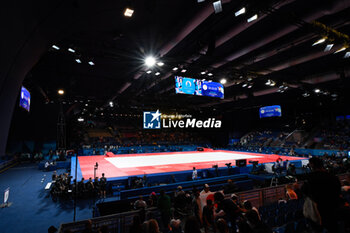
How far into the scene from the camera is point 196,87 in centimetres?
964

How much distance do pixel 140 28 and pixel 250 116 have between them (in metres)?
35.9

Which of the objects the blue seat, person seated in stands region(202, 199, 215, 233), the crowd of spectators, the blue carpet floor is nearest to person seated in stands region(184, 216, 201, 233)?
person seated in stands region(202, 199, 215, 233)

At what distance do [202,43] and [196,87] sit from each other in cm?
232

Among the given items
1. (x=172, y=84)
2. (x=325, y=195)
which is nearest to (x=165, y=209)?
(x=325, y=195)

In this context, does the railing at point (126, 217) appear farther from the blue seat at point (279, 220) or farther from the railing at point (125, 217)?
the blue seat at point (279, 220)

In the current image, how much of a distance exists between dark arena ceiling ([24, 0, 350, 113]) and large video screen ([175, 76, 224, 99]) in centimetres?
164

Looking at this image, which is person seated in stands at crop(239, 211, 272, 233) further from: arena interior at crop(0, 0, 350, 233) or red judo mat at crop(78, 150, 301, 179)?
red judo mat at crop(78, 150, 301, 179)

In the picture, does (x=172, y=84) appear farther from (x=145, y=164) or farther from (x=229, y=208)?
(x=229, y=208)

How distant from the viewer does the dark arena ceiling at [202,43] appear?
6848 millimetres

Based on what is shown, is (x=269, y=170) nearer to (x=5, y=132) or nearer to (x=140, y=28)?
(x=140, y=28)

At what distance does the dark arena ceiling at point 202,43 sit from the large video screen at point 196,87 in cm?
164

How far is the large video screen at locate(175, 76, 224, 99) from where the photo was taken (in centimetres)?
923

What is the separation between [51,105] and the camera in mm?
24531

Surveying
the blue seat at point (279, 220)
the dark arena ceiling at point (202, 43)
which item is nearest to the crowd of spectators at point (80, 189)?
the dark arena ceiling at point (202, 43)
